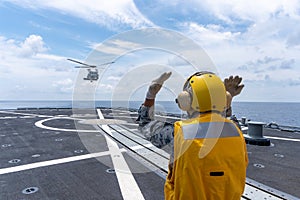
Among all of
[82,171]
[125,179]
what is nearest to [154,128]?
[125,179]

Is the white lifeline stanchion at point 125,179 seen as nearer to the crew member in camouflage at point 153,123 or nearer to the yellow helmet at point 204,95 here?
the crew member in camouflage at point 153,123

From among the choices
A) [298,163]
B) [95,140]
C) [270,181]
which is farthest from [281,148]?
[95,140]

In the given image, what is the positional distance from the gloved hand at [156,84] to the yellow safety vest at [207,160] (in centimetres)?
32

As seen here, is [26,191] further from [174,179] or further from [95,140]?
[95,140]

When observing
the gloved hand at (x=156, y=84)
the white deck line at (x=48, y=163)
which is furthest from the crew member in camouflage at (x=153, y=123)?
the white deck line at (x=48, y=163)

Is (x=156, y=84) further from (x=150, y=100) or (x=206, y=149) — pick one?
(x=206, y=149)

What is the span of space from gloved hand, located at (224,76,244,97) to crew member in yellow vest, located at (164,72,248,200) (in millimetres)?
470

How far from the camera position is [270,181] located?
182 inches

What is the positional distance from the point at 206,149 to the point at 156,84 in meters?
0.57

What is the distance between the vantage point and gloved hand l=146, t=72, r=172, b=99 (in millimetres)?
1513

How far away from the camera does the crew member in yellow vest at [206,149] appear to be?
128 centimetres

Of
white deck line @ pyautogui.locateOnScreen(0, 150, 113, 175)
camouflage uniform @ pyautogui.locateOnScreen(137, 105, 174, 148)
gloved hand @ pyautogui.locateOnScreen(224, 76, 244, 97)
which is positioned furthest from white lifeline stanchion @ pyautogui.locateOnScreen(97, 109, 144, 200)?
gloved hand @ pyautogui.locateOnScreen(224, 76, 244, 97)

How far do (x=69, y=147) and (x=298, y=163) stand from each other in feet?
23.6

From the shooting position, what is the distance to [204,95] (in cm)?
133
